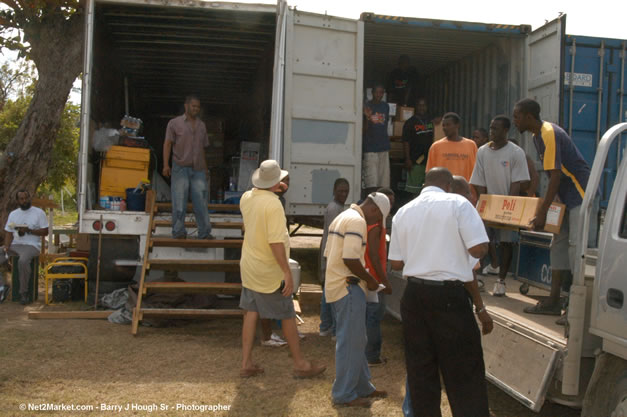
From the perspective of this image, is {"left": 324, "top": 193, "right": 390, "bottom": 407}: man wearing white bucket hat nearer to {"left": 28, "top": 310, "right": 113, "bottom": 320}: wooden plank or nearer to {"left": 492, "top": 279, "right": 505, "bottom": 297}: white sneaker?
{"left": 492, "top": 279, "right": 505, "bottom": 297}: white sneaker

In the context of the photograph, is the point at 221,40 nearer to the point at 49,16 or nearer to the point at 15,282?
the point at 49,16

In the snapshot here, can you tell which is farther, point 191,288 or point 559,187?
point 191,288

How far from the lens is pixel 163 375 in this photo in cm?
503

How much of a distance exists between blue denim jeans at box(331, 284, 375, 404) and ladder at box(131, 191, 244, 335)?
208 centimetres

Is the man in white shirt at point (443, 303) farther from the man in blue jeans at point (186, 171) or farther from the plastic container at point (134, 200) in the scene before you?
the plastic container at point (134, 200)

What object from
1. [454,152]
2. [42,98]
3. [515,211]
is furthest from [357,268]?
[42,98]

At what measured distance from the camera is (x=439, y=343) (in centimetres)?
315

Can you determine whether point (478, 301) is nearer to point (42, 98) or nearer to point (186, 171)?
point (186, 171)

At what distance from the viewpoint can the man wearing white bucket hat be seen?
4.20m

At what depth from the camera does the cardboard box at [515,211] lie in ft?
14.0

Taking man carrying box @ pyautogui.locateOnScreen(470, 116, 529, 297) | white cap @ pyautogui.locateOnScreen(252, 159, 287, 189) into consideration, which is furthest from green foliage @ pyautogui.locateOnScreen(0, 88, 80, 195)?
man carrying box @ pyautogui.locateOnScreen(470, 116, 529, 297)

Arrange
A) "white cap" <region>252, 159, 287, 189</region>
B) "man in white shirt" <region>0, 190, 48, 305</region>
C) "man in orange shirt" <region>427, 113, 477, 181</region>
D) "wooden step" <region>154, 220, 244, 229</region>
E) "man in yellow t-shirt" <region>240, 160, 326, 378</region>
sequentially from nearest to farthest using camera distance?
"man in yellow t-shirt" <region>240, 160, 326, 378</region> < "white cap" <region>252, 159, 287, 189</region> < "man in orange shirt" <region>427, 113, 477, 181</region> < "wooden step" <region>154, 220, 244, 229</region> < "man in white shirt" <region>0, 190, 48, 305</region>

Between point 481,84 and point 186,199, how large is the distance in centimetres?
433

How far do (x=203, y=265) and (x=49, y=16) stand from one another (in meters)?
5.89
